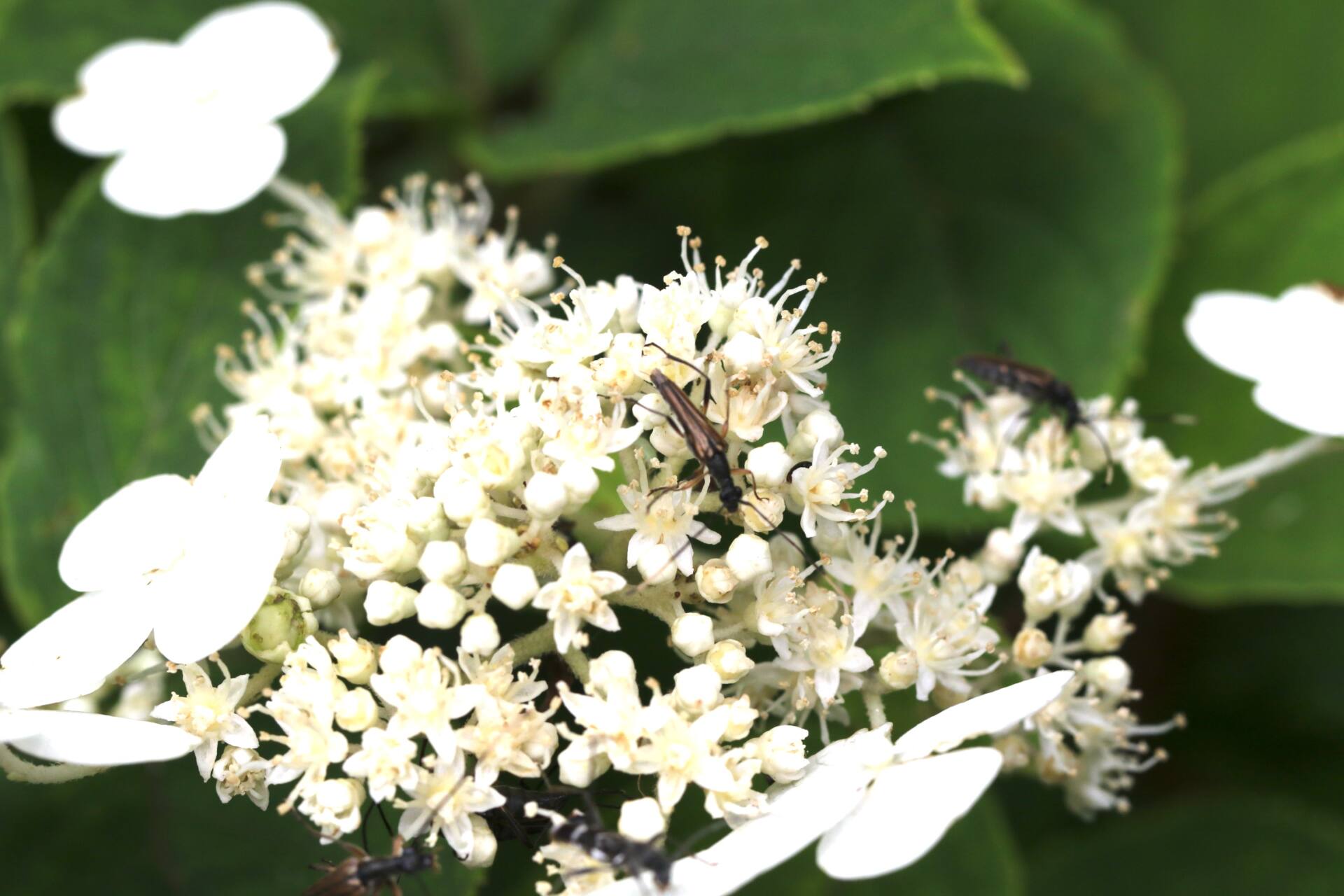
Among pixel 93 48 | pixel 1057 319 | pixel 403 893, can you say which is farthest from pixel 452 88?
pixel 403 893

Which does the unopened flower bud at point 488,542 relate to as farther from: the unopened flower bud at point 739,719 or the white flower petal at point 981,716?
the white flower petal at point 981,716

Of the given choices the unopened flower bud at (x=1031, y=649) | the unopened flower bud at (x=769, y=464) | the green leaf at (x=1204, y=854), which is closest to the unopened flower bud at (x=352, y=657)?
the unopened flower bud at (x=769, y=464)

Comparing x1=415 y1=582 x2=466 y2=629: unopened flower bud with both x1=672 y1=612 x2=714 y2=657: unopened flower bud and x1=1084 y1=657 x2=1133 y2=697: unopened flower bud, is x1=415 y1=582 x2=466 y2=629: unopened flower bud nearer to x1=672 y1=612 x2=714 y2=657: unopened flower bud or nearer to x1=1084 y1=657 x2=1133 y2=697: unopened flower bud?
x1=672 y1=612 x2=714 y2=657: unopened flower bud

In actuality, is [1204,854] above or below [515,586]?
below

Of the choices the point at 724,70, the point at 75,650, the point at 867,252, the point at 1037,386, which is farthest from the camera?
the point at 867,252

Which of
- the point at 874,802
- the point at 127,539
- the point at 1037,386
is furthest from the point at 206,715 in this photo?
the point at 1037,386

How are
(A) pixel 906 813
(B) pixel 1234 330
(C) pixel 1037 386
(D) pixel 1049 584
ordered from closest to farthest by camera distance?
(A) pixel 906 813 → (D) pixel 1049 584 → (C) pixel 1037 386 → (B) pixel 1234 330

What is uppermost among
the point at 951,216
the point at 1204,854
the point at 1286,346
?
the point at 1286,346

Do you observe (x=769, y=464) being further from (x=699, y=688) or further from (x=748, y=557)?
(x=699, y=688)

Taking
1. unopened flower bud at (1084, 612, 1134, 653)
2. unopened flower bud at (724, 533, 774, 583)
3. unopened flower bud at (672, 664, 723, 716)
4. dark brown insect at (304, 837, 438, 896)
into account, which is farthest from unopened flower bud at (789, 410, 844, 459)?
dark brown insect at (304, 837, 438, 896)
